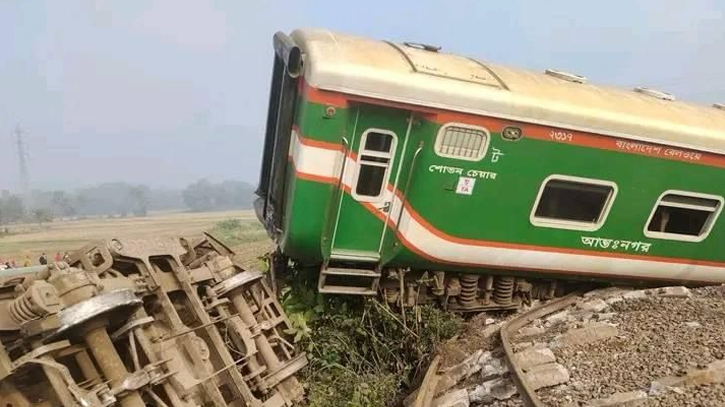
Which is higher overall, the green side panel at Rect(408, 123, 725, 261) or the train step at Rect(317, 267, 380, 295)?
the green side panel at Rect(408, 123, 725, 261)

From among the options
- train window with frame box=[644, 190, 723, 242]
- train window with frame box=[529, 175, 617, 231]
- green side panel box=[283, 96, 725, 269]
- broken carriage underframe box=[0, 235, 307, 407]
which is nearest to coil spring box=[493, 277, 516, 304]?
green side panel box=[283, 96, 725, 269]

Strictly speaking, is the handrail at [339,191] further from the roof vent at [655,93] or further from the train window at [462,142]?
the roof vent at [655,93]

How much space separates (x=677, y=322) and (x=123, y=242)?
19.6 ft

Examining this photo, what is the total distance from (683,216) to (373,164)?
4.44 meters

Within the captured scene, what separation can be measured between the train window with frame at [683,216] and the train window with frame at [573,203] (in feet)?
2.49

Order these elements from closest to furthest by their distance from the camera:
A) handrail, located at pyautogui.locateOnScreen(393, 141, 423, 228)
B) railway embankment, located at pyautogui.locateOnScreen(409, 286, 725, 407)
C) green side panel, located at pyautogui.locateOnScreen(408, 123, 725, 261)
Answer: railway embankment, located at pyautogui.locateOnScreen(409, 286, 725, 407), handrail, located at pyautogui.locateOnScreen(393, 141, 423, 228), green side panel, located at pyautogui.locateOnScreen(408, 123, 725, 261)

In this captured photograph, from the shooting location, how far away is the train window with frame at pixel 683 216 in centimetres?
748

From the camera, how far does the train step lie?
644 centimetres

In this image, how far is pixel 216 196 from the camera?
7000cm

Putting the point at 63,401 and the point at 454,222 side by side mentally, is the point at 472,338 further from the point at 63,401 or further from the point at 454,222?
the point at 63,401

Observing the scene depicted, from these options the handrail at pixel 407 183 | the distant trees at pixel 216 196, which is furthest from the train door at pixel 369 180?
the distant trees at pixel 216 196

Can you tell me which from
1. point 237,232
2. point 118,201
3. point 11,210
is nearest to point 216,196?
point 118,201

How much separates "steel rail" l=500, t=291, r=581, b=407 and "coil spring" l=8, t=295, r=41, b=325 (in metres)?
4.01

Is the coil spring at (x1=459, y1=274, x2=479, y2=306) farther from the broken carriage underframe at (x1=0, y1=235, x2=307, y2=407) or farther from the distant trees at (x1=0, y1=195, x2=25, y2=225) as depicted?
the distant trees at (x1=0, y1=195, x2=25, y2=225)
